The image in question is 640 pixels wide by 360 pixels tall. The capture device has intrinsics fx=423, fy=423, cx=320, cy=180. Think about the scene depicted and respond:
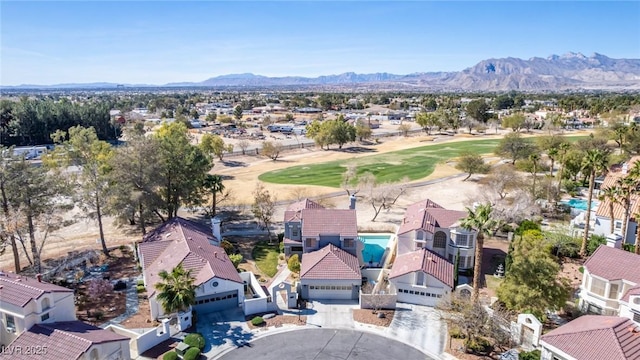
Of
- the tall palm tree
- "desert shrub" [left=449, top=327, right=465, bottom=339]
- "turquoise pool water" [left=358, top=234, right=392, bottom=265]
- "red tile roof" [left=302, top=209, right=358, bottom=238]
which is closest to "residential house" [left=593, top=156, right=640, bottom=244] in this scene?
the tall palm tree

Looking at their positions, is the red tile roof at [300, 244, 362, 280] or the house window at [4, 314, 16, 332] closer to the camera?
the house window at [4, 314, 16, 332]

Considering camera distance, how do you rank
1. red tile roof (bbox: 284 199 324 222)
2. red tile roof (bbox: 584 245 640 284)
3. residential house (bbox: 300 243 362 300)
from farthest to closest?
red tile roof (bbox: 284 199 324 222) → residential house (bbox: 300 243 362 300) → red tile roof (bbox: 584 245 640 284)

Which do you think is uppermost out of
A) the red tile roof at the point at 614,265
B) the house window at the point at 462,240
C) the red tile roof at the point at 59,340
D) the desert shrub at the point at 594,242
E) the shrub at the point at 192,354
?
the red tile roof at the point at 614,265

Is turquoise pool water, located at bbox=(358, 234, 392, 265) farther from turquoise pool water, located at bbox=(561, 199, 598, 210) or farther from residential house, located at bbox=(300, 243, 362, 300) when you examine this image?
turquoise pool water, located at bbox=(561, 199, 598, 210)

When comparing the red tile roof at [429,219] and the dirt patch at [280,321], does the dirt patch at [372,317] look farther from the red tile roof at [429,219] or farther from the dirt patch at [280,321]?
the red tile roof at [429,219]

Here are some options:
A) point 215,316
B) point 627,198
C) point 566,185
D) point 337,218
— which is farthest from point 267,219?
point 566,185

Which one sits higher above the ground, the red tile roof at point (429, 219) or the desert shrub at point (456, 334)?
the red tile roof at point (429, 219)

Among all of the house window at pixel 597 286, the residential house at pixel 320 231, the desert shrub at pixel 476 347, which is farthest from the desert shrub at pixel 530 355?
the residential house at pixel 320 231
